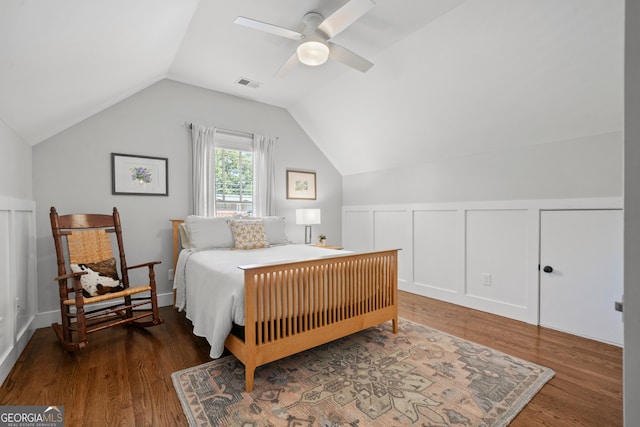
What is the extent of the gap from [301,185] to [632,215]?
428 cm

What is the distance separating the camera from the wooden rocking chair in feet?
7.80

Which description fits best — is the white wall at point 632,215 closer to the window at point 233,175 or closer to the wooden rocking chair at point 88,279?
the wooden rocking chair at point 88,279

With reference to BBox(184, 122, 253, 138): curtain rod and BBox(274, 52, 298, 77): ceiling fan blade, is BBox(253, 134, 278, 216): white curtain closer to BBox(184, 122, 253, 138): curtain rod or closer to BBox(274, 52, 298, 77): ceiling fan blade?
BBox(184, 122, 253, 138): curtain rod

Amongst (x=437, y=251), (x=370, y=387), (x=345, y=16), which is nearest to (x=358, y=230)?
(x=437, y=251)

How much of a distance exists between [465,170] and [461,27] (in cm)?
162

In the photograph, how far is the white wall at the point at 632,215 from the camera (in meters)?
0.66

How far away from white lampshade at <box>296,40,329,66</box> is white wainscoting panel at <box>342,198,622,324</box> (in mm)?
2394

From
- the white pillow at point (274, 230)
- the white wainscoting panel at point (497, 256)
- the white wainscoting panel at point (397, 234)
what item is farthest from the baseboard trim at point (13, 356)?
the white wainscoting panel at point (497, 256)

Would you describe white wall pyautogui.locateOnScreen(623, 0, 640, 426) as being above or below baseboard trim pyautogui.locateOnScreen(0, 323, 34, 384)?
above

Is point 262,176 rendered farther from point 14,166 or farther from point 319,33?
point 14,166

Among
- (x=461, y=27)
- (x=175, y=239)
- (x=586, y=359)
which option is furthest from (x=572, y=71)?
(x=175, y=239)

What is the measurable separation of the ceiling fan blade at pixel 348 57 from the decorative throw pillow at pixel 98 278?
2.81m

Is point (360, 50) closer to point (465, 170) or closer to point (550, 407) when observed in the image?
point (465, 170)

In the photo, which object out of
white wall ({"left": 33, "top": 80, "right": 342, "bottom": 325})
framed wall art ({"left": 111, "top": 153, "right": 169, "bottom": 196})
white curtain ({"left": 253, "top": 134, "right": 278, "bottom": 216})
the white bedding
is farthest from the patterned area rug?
white curtain ({"left": 253, "top": 134, "right": 278, "bottom": 216})
